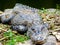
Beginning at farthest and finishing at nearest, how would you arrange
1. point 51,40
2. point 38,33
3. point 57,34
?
1. point 57,34
2. point 51,40
3. point 38,33

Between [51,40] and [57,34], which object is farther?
[57,34]

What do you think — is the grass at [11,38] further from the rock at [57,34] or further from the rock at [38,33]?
the rock at [57,34]

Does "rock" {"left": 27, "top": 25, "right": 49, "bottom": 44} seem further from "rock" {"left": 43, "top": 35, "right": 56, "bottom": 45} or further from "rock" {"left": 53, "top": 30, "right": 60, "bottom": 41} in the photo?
"rock" {"left": 53, "top": 30, "right": 60, "bottom": 41}

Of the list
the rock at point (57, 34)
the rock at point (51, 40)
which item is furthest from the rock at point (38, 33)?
the rock at point (57, 34)

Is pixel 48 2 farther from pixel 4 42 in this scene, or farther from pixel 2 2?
pixel 4 42

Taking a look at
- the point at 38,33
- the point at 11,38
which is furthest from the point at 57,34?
the point at 11,38

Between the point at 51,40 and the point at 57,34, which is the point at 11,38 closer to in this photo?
the point at 51,40

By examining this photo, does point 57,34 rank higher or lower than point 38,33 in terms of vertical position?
lower

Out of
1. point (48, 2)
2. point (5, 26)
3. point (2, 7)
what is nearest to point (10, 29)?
point (5, 26)
